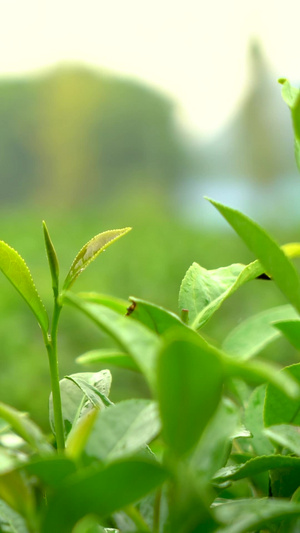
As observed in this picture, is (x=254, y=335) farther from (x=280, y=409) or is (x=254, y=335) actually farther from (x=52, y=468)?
(x=52, y=468)

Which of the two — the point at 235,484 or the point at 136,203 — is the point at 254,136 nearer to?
the point at 136,203

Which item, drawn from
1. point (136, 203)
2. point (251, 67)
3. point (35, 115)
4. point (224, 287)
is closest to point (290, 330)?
point (224, 287)

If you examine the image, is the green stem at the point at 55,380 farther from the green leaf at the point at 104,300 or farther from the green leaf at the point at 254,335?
the green leaf at the point at 254,335

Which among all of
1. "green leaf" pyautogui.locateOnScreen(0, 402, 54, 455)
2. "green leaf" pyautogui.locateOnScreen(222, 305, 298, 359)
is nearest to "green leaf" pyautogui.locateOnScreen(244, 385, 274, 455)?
"green leaf" pyautogui.locateOnScreen(222, 305, 298, 359)

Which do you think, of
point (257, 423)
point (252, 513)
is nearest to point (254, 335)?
point (257, 423)

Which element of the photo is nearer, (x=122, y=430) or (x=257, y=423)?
(x=122, y=430)

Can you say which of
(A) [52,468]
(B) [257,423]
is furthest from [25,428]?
(B) [257,423]

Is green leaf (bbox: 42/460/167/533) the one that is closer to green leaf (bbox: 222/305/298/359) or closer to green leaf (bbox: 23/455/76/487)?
green leaf (bbox: 23/455/76/487)
